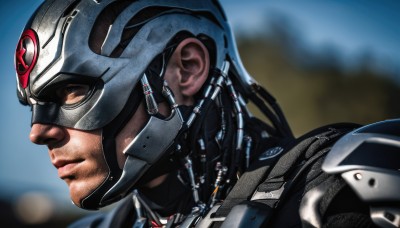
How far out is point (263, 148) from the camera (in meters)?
2.57

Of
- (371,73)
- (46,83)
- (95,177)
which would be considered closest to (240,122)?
(95,177)

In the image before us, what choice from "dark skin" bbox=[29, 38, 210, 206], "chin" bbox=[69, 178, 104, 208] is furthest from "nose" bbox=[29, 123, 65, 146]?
"chin" bbox=[69, 178, 104, 208]

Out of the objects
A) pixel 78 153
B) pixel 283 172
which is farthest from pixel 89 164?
pixel 283 172

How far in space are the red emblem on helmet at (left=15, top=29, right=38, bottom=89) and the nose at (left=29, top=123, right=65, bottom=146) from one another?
0.65 feet

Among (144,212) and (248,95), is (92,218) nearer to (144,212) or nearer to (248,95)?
(144,212)

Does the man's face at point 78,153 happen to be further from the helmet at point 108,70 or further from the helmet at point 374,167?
the helmet at point 374,167

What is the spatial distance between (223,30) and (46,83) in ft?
3.03

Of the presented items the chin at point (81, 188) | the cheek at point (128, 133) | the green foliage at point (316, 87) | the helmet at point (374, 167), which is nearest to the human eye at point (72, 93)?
the cheek at point (128, 133)

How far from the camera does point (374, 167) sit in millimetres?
1664

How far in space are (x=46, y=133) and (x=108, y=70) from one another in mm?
372

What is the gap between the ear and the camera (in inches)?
98.9

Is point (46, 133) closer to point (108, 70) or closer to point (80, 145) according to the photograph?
point (80, 145)

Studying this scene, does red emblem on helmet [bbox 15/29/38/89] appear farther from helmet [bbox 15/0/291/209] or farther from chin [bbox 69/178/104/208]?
chin [bbox 69/178/104/208]

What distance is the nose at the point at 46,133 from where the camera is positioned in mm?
2318
